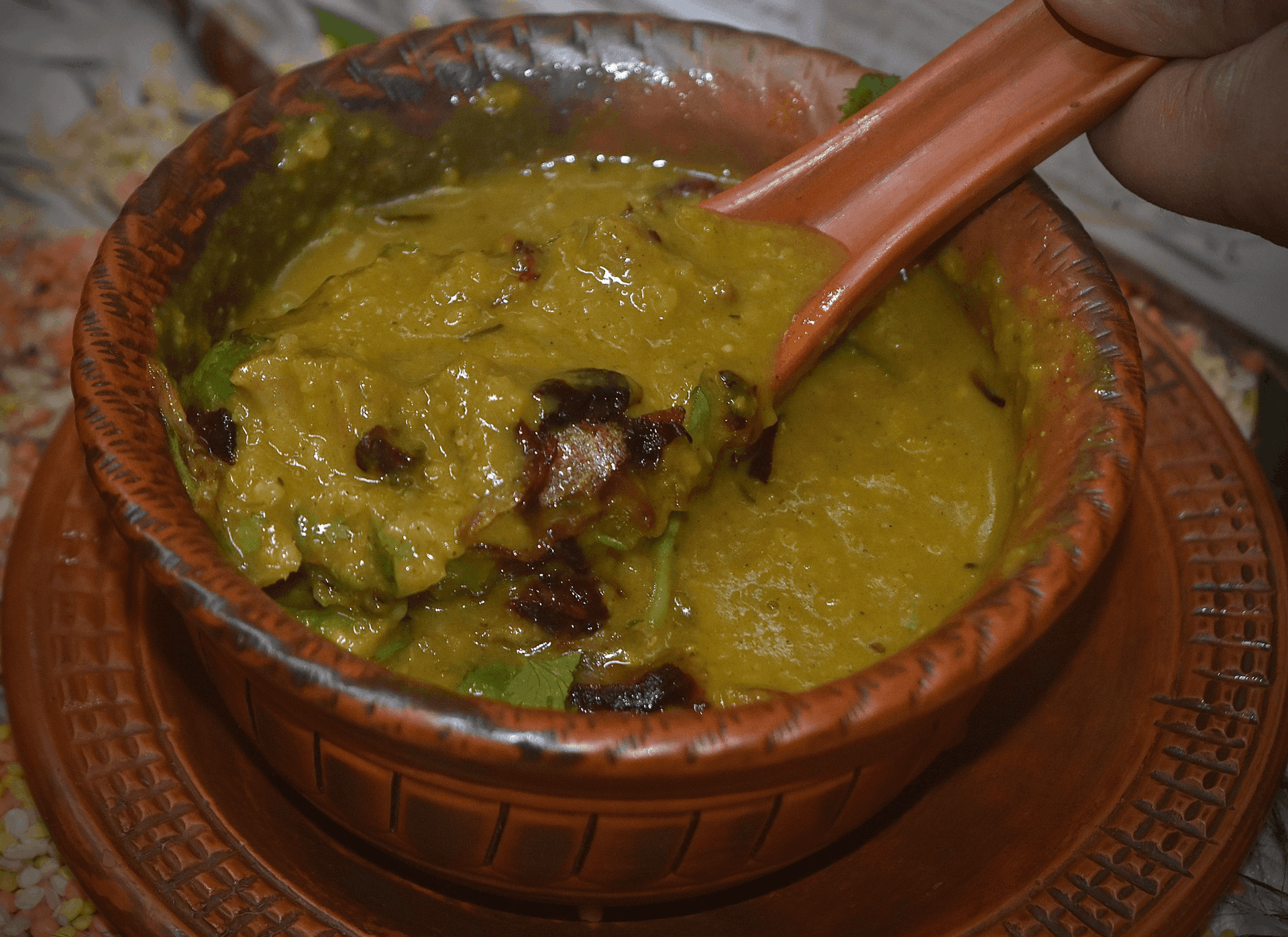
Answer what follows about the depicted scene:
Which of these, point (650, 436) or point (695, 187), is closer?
point (650, 436)

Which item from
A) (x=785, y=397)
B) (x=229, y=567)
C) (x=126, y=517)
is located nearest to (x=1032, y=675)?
(x=785, y=397)

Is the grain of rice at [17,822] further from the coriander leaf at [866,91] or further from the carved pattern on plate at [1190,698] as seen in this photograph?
the coriander leaf at [866,91]

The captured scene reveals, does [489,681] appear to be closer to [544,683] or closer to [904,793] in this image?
[544,683]

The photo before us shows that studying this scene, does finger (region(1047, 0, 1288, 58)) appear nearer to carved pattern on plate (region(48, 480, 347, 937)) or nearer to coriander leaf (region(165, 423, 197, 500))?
coriander leaf (region(165, 423, 197, 500))

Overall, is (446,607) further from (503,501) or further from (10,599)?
(10,599)

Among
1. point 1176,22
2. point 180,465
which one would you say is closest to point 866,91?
point 1176,22

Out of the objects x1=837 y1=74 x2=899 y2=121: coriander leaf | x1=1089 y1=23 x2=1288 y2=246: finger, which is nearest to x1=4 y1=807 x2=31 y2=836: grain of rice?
x1=837 y1=74 x2=899 y2=121: coriander leaf
